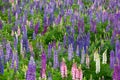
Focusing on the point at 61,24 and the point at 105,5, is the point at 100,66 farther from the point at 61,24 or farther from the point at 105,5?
the point at 105,5

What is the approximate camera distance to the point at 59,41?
28.0 feet

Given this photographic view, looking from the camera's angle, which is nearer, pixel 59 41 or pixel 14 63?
pixel 14 63

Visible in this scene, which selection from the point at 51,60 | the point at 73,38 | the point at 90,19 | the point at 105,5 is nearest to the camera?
the point at 51,60

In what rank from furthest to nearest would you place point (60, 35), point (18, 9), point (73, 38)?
point (18, 9) → point (60, 35) → point (73, 38)

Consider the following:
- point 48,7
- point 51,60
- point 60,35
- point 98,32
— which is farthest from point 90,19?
point 51,60

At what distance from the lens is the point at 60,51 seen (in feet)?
25.2

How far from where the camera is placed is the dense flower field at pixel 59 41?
258 inches

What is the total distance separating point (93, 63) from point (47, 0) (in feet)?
20.0

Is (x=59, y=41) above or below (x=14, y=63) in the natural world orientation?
above

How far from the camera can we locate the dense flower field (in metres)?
6.56

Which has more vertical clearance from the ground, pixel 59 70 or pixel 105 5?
pixel 105 5

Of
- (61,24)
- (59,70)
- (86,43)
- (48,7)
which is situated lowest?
(59,70)

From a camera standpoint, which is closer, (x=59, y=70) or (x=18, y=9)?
(x=59, y=70)

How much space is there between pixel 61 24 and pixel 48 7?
2.32m
